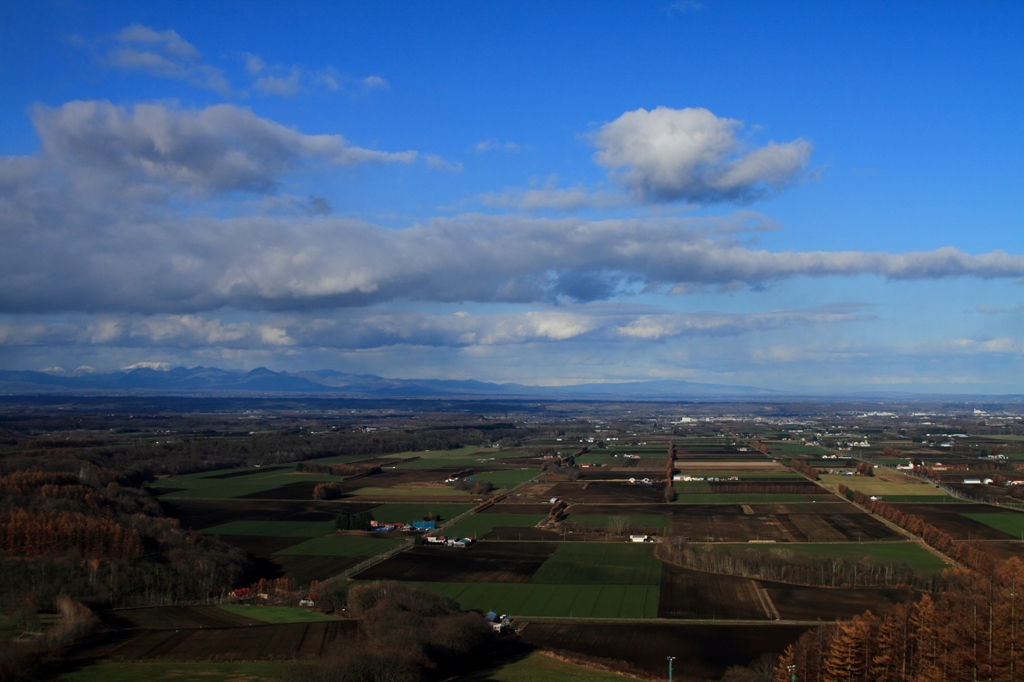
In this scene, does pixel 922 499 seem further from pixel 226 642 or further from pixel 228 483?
pixel 228 483

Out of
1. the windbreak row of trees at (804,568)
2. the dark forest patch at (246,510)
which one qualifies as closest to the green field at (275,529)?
the dark forest patch at (246,510)

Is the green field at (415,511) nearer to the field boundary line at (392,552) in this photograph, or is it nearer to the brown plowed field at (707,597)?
the field boundary line at (392,552)

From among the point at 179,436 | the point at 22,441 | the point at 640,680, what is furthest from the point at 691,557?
the point at 179,436

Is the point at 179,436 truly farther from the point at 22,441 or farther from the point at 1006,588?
the point at 1006,588

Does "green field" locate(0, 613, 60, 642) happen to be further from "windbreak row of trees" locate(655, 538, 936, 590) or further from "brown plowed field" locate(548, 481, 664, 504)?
"brown plowed field" locate(548, 481, 664, 504)

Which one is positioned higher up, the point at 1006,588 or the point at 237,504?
the point at 1006,588

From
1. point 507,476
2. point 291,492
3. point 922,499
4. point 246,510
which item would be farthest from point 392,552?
point 922,499

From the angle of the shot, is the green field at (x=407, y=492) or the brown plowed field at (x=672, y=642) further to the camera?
the green field at (x=407, y=492)
